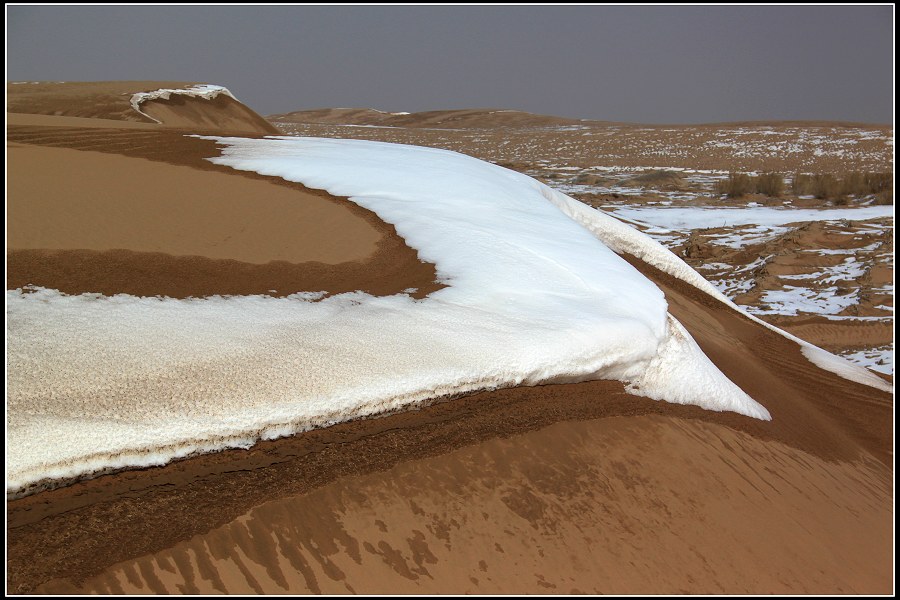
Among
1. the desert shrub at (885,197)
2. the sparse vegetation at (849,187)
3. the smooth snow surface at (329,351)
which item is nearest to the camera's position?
the smooth snow surface at (329,351)

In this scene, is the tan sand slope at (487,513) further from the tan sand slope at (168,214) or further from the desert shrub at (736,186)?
the desert shrub at (736,186)

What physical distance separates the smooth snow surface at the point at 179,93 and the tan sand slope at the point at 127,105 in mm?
105

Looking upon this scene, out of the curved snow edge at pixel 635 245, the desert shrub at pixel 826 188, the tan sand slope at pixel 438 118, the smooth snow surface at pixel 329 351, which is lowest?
the smooth snow surface at pixel 329 351

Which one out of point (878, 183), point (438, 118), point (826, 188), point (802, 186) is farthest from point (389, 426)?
point (438, 118)

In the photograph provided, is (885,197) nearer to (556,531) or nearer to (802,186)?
(802,186)

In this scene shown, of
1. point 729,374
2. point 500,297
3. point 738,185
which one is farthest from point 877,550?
point 738,185

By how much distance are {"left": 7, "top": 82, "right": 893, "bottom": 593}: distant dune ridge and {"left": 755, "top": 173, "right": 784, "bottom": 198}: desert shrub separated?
40.8 feet

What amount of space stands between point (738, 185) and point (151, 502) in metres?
16.8

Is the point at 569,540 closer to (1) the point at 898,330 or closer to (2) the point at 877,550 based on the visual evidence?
(2) the point at 877,550

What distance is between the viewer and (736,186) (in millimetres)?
16781

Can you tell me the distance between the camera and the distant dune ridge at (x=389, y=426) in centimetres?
224

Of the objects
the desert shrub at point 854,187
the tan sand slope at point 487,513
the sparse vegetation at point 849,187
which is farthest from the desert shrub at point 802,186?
the tan sand slope at point 487,513

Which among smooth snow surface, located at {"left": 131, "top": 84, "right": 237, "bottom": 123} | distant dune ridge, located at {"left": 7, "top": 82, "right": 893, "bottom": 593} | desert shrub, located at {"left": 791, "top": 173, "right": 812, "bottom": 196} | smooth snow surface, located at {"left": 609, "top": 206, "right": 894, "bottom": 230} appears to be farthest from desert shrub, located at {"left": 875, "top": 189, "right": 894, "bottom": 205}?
smooth snow surface, located at {"left": 131, "top": 84, "right": 237, "bottom": 123}

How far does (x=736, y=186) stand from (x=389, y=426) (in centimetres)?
1588
